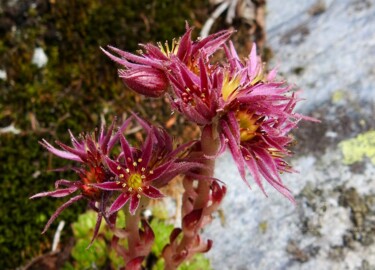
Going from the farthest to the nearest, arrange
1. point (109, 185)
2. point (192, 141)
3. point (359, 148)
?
point (359, 148)
point (192, 141)
point (109, 185)

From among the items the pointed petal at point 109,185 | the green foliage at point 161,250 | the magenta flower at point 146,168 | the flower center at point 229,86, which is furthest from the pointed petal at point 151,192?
the green foliage at point 161,250

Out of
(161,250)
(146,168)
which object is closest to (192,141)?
(146,168)

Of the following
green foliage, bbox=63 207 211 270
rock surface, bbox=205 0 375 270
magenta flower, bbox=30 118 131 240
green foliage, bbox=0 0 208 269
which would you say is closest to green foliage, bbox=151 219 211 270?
green foliage, bbox=63 207 211 270

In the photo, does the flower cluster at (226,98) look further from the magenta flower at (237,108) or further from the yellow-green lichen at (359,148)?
the yellow-green lichen at (359,148)

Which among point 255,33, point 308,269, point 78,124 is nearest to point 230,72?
point 308,269

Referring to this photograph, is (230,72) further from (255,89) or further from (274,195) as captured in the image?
(274,195)

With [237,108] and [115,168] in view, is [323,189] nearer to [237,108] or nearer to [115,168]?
[237,108]

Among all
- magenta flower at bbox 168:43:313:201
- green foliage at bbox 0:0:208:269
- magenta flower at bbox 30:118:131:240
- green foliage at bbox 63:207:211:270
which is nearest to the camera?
magenta flower at bbox 168:43:313:201

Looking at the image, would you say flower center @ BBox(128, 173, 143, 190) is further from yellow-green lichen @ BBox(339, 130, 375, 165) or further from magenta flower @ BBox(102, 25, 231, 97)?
yellow-green lichen @ BBox(339, 130, 375, 165)
